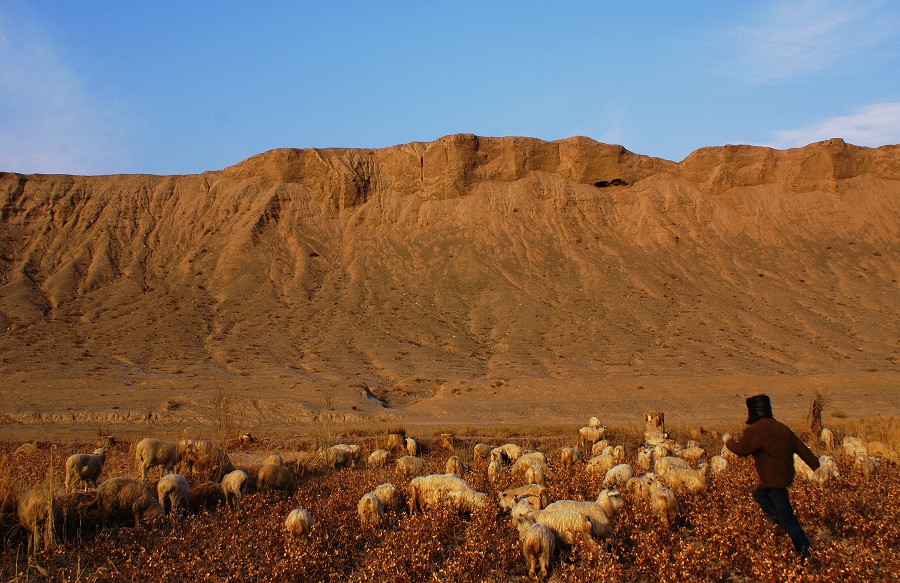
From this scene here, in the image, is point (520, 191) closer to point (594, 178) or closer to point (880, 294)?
point (594, 178)

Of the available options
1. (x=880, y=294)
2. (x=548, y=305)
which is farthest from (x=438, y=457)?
(x=880, y=294)

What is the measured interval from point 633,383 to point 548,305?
46.3 feet

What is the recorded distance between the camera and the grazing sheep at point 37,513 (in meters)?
6.58

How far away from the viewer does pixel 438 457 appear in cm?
1370

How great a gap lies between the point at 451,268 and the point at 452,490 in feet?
129

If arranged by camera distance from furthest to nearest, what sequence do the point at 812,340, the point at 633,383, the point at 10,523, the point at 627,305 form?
the point at 627,305 → the point at 812,340 → the point at 633,383 → the point at 10,523

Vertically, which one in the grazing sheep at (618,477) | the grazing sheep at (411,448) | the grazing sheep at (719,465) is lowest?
the grazing sheep at (411,448)

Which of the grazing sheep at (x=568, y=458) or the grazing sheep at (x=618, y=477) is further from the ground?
the grazing sheep at (x=618, y=477)

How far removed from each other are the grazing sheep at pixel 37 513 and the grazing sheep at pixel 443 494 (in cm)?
377

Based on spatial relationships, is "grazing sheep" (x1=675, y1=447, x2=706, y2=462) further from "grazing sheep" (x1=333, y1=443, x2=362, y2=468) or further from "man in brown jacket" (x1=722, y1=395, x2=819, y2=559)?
"man in brown jacket" (x1=722, y1=395, x2=819, y2=559)

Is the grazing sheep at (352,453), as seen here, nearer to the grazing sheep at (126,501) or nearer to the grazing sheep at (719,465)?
the grazing sheep at (126,501)

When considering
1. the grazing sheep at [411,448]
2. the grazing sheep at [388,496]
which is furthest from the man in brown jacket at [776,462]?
the grazing sheep at [411,448]

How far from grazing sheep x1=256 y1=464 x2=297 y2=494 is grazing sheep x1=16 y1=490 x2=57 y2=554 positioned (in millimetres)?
2826

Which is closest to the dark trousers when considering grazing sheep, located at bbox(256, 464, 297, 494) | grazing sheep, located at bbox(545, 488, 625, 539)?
grazing sheep, located at bbox(545, 488, 625, 539)
